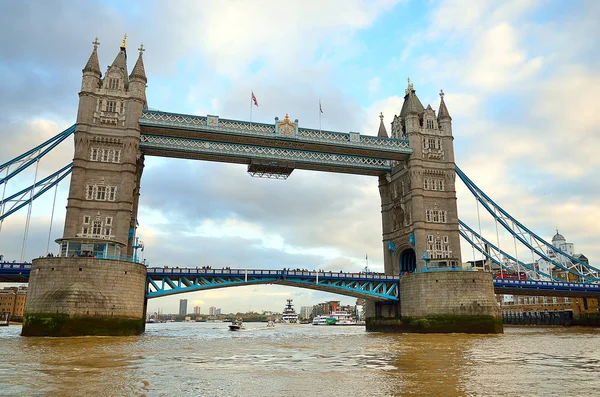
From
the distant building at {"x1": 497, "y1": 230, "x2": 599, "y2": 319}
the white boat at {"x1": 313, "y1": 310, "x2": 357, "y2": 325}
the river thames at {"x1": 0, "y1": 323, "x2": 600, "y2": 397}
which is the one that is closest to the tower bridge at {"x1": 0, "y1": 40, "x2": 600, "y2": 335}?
the river thames at {"x1": 0, "y1": 323, "x2": 600, "y2": 397}

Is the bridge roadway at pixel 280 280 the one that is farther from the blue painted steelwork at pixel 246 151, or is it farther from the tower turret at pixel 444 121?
the tower turret at pixel 444 121

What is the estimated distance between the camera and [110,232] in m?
49.1

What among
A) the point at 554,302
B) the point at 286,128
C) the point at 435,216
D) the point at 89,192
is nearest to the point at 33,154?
the point at 89,192

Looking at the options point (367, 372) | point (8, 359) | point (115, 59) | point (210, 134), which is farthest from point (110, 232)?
point (367, 372)

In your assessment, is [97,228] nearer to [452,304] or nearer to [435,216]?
[452,304]

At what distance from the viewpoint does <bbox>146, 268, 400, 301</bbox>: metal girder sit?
5131 centimetres

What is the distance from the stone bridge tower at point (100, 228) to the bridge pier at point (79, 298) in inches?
3.0

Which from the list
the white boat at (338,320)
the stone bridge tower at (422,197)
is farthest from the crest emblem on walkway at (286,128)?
the white boat at (338,320)

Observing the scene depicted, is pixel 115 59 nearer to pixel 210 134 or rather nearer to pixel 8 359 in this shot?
pixel 210 134

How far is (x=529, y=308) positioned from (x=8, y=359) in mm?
108021

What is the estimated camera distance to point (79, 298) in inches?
1578

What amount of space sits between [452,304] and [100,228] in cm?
3840

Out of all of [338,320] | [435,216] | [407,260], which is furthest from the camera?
[338,320]

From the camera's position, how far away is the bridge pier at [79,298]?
39188 mm
